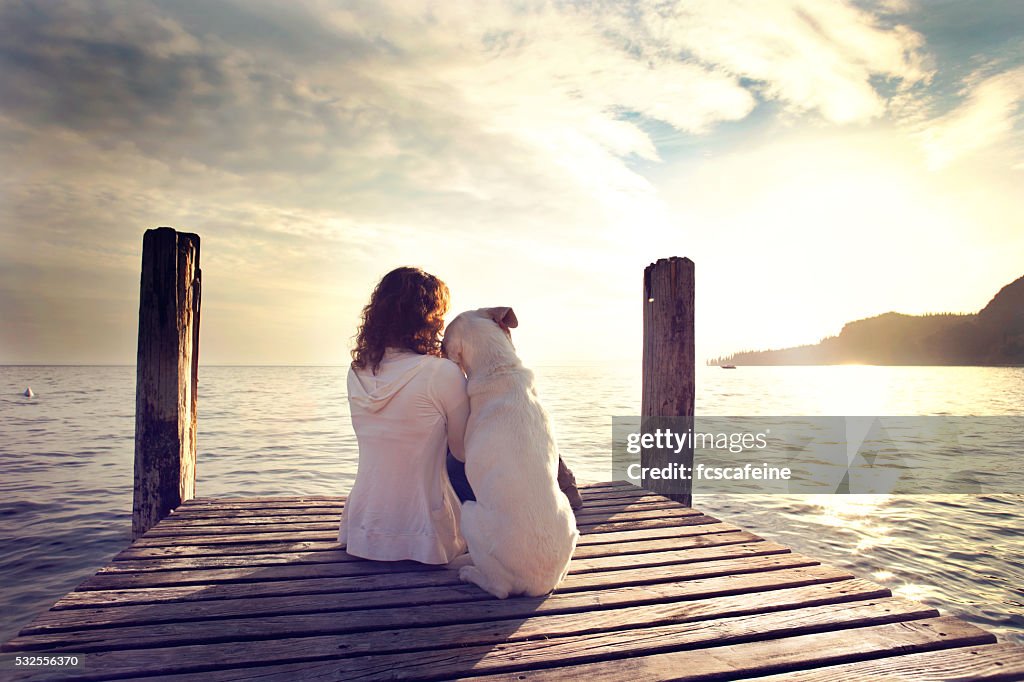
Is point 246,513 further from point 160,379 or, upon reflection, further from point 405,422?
point 405,422

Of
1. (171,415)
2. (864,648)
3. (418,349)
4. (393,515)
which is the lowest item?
(864,648)

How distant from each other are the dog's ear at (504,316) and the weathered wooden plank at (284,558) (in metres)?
1.67

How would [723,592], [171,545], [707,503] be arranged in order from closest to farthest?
[723,592] < [171,545] < [707,503]

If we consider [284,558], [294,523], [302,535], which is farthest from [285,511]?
[284,558]

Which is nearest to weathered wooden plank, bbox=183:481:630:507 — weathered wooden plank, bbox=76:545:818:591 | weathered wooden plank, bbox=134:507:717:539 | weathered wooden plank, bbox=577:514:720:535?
weathered wooden plank, bbox=134:507:717:539

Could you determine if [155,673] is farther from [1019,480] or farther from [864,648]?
[1019,480]

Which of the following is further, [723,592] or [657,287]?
[657,287]

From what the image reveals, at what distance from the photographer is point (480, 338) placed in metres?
3.35

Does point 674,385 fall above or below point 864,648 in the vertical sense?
above

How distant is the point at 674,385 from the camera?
595 centimetres

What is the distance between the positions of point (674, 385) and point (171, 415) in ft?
15.4

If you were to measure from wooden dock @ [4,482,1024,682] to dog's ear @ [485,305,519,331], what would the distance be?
60.2 inches

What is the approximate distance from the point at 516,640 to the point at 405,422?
140 centimetres

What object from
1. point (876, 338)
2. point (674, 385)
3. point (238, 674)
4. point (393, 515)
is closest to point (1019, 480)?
point (674, 385)
